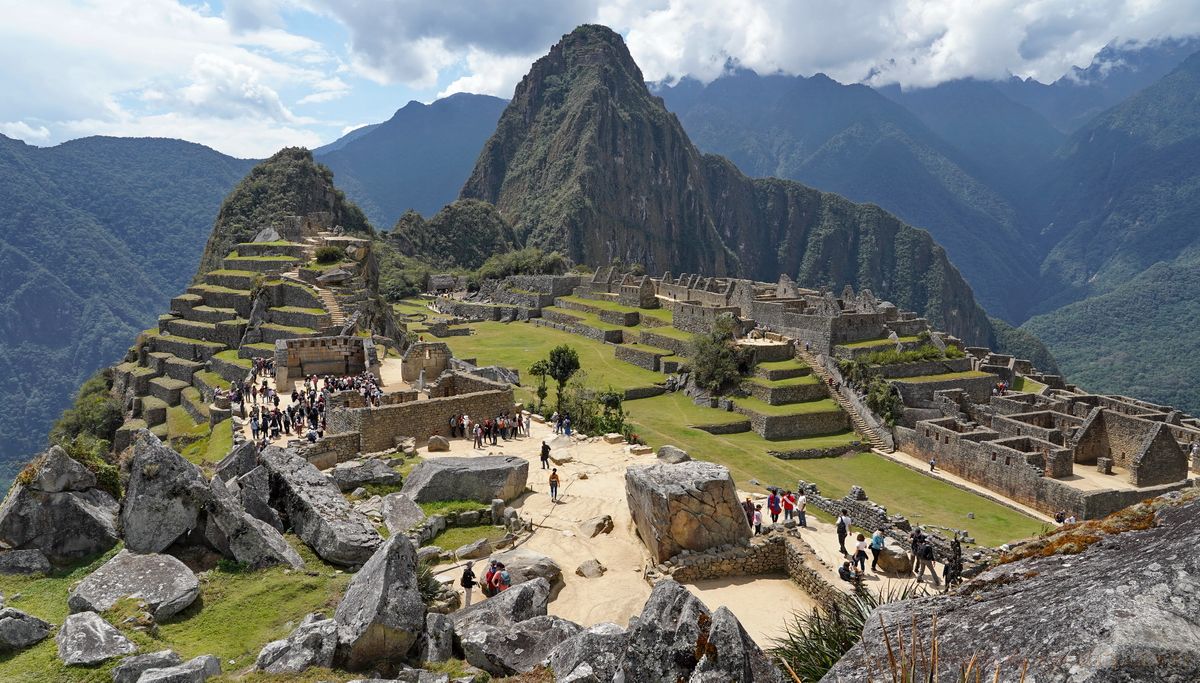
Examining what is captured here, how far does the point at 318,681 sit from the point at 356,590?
4.96ft

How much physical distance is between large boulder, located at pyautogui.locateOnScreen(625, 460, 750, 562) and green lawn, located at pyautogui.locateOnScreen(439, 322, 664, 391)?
2080cm

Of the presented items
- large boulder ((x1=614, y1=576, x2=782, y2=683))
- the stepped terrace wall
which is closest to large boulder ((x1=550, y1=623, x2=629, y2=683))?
large boulder ((x1=614, y1=576, x2=782, y2=683))

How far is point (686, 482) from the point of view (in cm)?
1321

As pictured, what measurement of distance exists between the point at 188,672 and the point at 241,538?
11.7 ft

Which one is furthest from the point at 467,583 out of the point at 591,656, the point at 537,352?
the point at 537,352

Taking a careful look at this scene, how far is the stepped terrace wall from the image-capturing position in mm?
18250

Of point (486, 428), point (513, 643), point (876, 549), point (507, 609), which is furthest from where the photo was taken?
point (486, 428)

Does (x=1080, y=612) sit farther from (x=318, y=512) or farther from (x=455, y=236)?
(x=455, y=236)

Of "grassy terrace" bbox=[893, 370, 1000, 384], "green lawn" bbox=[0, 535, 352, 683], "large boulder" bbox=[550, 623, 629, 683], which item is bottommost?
"grassy terrace" bbox=[893, 370, 1000, 384]

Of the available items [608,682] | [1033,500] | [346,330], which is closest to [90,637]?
[608,682]

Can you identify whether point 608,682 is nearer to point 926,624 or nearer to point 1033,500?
point 926,624

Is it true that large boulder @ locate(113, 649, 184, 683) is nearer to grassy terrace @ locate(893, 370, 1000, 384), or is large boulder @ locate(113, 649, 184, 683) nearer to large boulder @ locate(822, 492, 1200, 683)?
large boulder @ locate(822, 492, 1200, 683)

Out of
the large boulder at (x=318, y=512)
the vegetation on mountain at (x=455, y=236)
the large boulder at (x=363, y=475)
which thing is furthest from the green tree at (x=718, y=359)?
the vegetation on mountain at (x=455, y=236)

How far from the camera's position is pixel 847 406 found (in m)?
36.7
